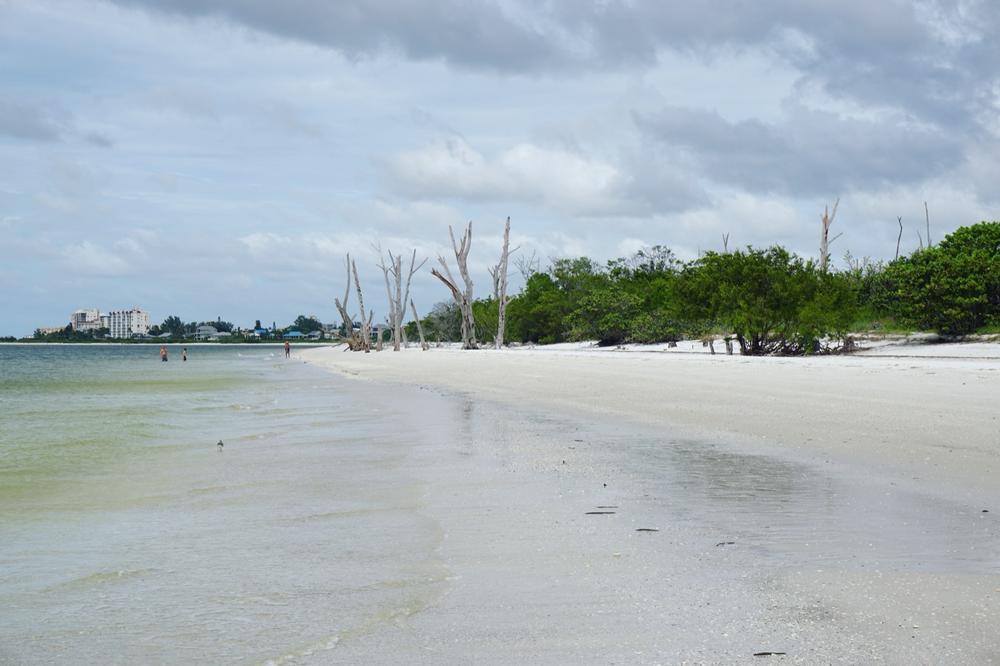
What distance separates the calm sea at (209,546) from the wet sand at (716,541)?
0.88 feet

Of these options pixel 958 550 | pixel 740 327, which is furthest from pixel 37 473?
pixel 740 327

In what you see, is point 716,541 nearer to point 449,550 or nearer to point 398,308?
point 449,550

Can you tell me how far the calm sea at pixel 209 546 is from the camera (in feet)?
11.5

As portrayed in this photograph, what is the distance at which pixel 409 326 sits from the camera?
97938 millimetres

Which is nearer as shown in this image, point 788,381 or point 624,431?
point 624,431

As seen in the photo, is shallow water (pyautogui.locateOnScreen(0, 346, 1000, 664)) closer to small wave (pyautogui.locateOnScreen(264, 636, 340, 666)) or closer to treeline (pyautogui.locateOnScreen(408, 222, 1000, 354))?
small wave (pyautogui.locateOnScreen(264, 636, 340, 666))

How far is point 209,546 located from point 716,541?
9.26 ft

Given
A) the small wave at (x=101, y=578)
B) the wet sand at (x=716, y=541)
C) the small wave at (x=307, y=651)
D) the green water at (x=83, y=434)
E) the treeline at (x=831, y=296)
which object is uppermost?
the treeline at (x=831, y=296)

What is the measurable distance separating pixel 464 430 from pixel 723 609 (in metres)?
7.56

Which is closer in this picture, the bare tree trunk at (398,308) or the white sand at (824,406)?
the white sand at (824,406)

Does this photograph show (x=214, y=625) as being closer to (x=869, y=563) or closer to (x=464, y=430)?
(x=869, y=563)

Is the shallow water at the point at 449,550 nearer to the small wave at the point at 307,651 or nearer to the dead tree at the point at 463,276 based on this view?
the small wave at the point at 307,651

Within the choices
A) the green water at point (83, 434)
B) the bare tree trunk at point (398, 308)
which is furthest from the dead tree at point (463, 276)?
the green water at point (83, 434)

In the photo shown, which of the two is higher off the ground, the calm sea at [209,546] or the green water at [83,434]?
the calm sea at [209,546]
